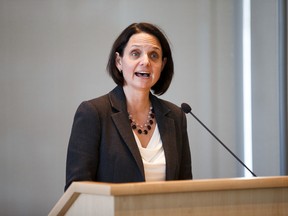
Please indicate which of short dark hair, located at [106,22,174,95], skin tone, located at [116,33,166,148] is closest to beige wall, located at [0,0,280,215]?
short dark hair, located at [106,22,174,95]

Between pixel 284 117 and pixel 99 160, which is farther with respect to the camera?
pixel 284 117

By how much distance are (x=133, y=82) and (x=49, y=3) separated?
6.81ft

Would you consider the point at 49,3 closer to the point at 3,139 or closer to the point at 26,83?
the point at 26,83

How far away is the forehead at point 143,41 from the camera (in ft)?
7.31

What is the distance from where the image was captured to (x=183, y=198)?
1.42 meters

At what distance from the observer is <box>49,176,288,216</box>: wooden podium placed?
137cm

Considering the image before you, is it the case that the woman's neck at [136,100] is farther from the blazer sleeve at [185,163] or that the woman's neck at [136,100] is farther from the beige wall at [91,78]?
the beige wall at [91,78]

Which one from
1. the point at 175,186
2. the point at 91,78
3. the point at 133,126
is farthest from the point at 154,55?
the point at 91,78

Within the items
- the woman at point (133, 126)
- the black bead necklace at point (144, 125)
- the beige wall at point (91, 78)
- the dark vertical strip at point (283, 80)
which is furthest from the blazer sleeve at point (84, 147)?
the dark vertical strip at point (283, 80)

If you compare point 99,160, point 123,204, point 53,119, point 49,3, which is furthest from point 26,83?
point 123,204

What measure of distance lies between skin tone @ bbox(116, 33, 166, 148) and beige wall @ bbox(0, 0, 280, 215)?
184 centimetres

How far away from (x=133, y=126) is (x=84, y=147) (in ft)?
0.88

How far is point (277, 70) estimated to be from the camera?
4.07 m

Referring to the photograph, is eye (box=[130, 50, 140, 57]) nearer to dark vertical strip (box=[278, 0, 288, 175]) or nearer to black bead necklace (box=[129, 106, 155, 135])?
black bead necklace (box=[129, 106, 155, 135])
